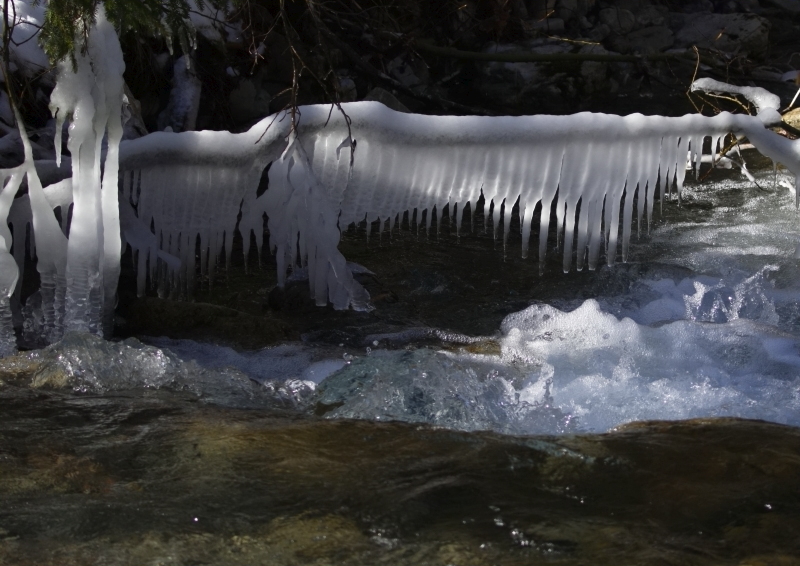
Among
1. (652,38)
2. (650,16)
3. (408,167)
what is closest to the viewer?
(408,167)

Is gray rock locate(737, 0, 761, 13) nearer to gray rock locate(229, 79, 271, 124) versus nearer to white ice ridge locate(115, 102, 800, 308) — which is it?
gray rock locate(229, 79, 271, 124)

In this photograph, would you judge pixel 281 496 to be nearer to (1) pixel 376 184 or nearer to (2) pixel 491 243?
(1) pixel 376 184

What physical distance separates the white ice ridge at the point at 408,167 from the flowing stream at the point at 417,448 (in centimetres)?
65

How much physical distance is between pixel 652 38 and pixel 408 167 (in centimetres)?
933

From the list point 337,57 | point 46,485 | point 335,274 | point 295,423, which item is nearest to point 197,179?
point 335,274

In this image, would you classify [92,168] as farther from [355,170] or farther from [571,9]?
[571,9]

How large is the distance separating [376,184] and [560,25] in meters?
8.68

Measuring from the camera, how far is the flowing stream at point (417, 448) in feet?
7.86

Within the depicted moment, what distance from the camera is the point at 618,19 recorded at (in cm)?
1329

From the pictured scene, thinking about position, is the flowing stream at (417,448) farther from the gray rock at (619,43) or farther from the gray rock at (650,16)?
the gray rock at (650,16)

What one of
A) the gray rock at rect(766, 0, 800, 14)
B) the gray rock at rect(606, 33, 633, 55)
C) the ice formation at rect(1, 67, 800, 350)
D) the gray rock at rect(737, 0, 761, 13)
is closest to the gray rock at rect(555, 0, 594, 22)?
the gray rock at rect(606, 33, 633, 55)

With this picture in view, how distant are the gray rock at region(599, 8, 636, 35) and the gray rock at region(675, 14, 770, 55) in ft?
2.26

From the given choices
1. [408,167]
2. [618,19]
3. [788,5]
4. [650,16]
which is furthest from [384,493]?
[788,5]

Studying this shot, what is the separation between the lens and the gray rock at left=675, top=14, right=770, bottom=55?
40.1 feet
